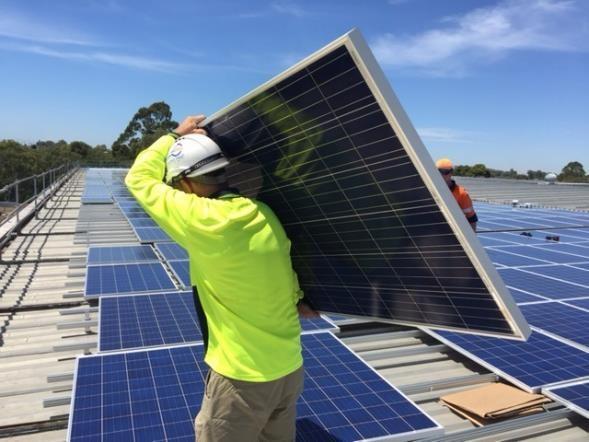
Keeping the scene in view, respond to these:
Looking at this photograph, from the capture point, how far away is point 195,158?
3.02 meters

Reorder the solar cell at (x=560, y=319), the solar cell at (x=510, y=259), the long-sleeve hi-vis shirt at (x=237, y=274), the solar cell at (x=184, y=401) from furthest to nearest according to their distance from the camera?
the solar cell at (x=510, y=259) → the solar cell at (x=560, y=319) → the solar cell at (x=184, y=401) → the long-sleeve hi-vis shirt at (x=237, y=274)

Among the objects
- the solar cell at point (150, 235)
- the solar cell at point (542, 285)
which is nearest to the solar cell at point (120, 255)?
the solar cell at point (150, 235)

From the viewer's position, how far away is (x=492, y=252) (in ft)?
42.6

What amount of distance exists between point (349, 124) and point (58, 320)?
21.1 ft

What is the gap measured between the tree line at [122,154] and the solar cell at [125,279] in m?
61.4

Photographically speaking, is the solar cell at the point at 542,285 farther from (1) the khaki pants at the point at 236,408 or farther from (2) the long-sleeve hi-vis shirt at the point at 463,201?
(1) the khaki pants at the point at 236,408

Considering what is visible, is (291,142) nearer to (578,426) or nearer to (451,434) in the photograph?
(451,434)

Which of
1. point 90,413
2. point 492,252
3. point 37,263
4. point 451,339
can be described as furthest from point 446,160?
point 37,263

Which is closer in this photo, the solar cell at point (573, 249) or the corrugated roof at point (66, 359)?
the corrugated roof at point (66, 359)

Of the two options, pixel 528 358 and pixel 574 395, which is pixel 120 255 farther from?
pixel 574 395

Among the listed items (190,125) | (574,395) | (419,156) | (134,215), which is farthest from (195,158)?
(134,215)

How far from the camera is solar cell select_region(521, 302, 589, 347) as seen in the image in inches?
265

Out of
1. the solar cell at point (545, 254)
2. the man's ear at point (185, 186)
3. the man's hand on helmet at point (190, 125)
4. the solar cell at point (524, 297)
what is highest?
the man's hand on helmet at point (190, 125)

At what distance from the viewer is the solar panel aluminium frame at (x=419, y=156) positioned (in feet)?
7.50
